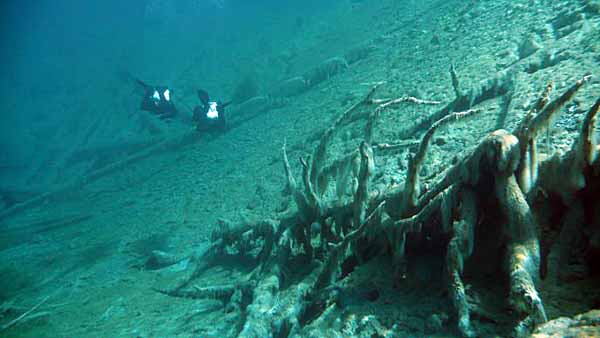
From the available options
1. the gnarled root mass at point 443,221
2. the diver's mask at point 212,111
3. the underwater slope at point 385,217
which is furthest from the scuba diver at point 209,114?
the gnarled root mass at point 443,221

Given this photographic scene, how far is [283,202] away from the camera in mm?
4781

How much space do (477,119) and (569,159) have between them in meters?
2.16

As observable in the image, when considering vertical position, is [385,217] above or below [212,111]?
below

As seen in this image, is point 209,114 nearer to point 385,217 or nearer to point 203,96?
point 203,96

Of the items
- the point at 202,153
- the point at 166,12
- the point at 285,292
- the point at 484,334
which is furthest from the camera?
the point at 166,12

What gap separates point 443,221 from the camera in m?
1.83

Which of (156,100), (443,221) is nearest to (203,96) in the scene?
(156,100)

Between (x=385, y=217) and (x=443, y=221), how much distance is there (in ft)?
1.80

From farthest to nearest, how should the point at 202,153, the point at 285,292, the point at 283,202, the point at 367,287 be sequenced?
the point at 202,153
the point at 283,202
the point at 285,292
the point at 367,287

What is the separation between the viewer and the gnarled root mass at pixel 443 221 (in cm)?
151

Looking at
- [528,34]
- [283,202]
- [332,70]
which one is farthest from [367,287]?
[332,70]

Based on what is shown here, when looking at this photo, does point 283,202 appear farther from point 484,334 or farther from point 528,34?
point 528,34

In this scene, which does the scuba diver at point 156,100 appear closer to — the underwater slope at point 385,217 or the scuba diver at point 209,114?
the scuba diver at point 209,114

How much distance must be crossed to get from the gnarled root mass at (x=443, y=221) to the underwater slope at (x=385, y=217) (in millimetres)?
10
